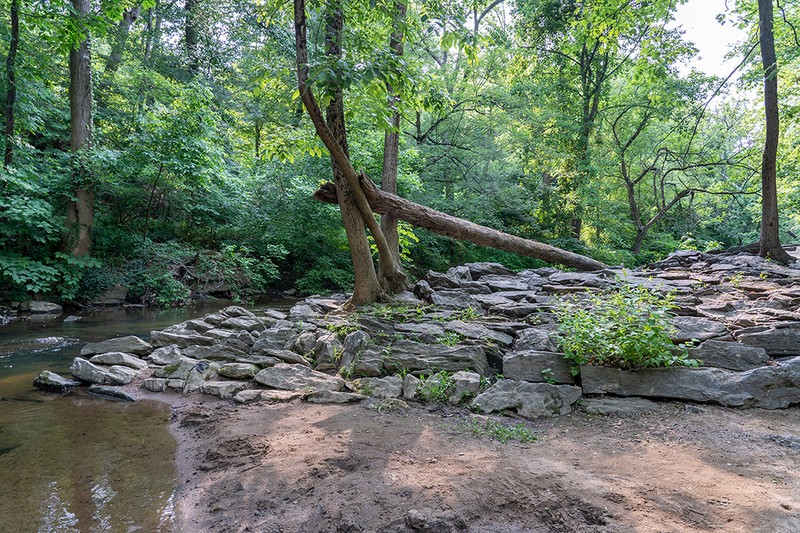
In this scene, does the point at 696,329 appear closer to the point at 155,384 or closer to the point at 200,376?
the point at 200,376

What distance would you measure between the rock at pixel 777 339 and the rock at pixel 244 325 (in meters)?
5.64

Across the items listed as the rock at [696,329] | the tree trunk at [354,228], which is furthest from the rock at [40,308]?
the rock at [696,329]

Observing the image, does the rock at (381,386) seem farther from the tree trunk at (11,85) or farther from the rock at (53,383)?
the tree trunk at (11,85)

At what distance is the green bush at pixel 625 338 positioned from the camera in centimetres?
377

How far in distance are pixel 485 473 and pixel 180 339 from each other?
463 centimetres

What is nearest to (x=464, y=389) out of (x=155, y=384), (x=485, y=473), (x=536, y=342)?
(x=536, y=342)

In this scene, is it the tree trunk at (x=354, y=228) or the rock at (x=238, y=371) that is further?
the tree trunk at (x=354, y=228)

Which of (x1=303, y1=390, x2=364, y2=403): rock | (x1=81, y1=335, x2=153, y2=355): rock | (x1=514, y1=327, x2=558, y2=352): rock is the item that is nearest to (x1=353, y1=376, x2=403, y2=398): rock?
(x1=303, y1=390, x2=364, y2=403): rock

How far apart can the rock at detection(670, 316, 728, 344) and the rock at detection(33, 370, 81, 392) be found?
6432 millimetres

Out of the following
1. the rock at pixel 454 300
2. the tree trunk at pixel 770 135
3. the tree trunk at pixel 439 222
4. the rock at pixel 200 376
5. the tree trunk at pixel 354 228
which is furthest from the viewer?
the tree trunk at pixel 770 135

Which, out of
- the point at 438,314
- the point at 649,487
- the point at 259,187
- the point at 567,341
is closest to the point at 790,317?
the point at 567,341

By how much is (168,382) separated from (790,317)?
6.76 m

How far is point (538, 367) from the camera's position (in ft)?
13.5

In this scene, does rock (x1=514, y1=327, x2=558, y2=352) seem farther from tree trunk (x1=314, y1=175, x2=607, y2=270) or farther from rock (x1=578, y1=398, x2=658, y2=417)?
tree trunk (x1=314, y1=175, x2=607, y2=270)
